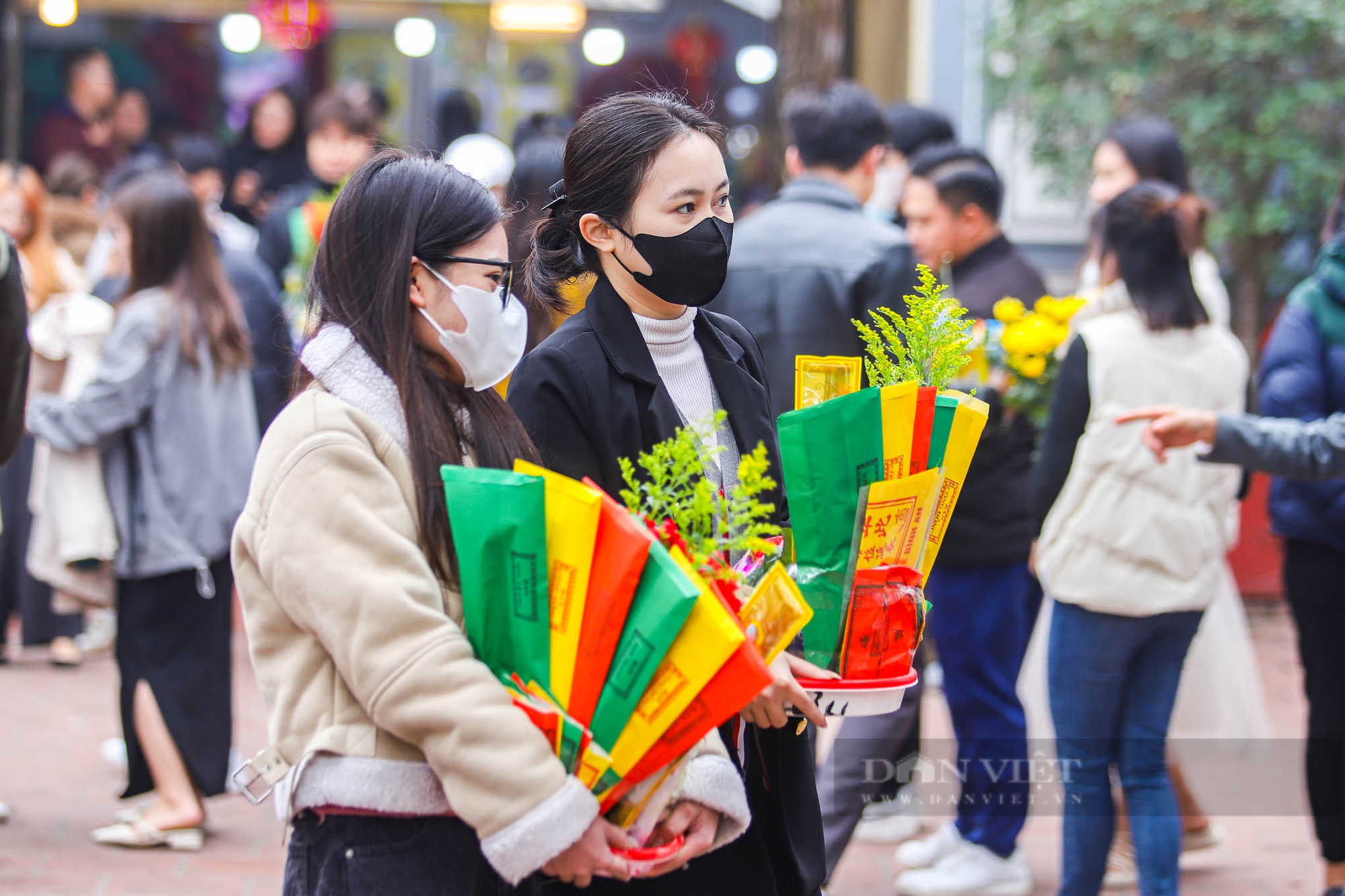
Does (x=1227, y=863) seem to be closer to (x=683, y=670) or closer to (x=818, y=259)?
(x=818, y=259)

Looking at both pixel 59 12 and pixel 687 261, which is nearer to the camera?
pixel 687 261

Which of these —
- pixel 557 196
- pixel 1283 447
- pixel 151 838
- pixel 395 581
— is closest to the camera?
pixel 395 581

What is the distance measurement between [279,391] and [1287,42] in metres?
5.24

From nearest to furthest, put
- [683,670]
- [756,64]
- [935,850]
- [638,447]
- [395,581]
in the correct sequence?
[683,670] < [395,581] < [638,447] < [935,850] < [756,64]

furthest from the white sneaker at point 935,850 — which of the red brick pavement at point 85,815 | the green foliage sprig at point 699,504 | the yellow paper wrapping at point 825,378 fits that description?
the green foliage sprig at point 699,504

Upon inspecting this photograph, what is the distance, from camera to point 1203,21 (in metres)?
7.52

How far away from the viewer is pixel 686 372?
2584mm

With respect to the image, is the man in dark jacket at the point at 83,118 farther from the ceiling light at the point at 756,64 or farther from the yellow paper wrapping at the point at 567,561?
the yellow paper wrapping at the point at 567,561

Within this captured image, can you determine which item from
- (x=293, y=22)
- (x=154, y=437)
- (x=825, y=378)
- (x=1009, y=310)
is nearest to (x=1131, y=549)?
(x=1009, y=310)

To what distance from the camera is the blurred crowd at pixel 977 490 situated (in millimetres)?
3859

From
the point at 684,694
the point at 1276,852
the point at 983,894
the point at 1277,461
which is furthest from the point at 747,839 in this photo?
the point at 1276,852

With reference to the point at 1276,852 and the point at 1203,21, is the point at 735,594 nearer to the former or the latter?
the point at 1276,852

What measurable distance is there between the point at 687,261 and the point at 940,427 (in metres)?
0.53

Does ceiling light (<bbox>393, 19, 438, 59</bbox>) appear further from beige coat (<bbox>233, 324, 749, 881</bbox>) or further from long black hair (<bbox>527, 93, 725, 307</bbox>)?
beige coat (<bbox>233, 324, 749, 881</bbox>)
